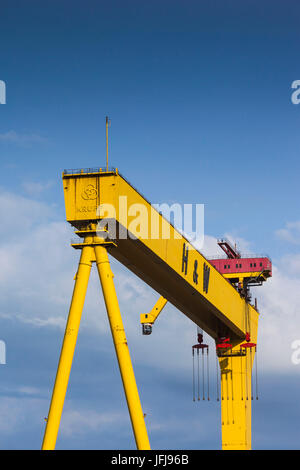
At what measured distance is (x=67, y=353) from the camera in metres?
29.5

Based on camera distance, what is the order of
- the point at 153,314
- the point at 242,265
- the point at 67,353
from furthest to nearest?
the point at 242,265 → the point at 153,314 → the point at 67,353

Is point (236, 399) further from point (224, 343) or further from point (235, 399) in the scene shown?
point (224, 343)

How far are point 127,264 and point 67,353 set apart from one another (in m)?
7.46

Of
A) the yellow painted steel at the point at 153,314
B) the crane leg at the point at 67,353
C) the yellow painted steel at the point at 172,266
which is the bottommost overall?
the crane leg at the point at 67,353

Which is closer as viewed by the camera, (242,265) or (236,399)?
(236,399)

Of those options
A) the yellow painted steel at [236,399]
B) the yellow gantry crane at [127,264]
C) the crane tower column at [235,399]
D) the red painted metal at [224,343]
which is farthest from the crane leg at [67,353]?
the yellow painted steel at [236,399]

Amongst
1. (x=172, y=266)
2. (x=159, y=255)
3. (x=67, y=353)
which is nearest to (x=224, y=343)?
(x=172, y=266)

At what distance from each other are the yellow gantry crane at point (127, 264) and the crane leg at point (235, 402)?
10.3ft

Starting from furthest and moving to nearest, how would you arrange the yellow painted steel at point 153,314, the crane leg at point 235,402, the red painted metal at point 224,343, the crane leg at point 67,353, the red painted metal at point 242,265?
the red painted metal at point 242,265, the crane leg at point 235,402, the red painted metal at point 224,343, the yellow painted steel at point 153,314, the crane leg at point 67,353

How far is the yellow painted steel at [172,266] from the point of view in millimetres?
31203

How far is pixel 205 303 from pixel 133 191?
10435 millimetres

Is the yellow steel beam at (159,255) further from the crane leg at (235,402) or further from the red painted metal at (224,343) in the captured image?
the crane leg at (235,402)
